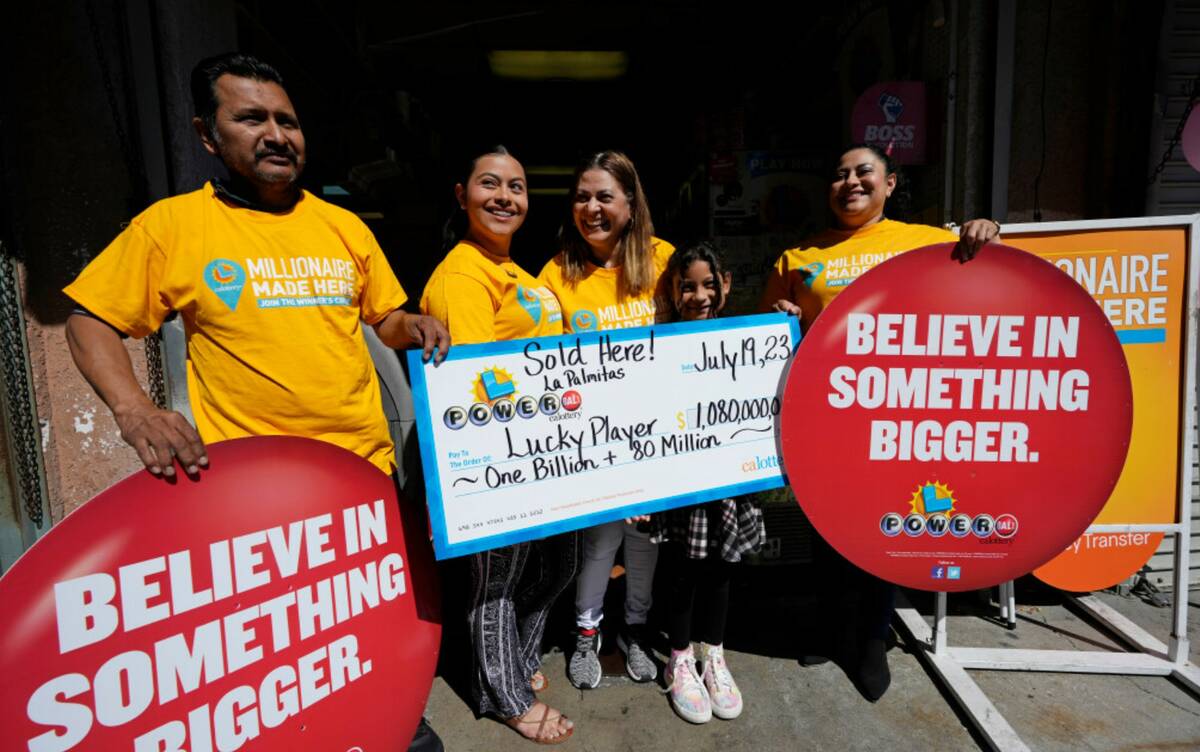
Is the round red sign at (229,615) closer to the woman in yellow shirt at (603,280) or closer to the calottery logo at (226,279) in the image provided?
the calottery logo at (226,279)

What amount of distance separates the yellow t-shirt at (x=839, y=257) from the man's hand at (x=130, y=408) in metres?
1.97

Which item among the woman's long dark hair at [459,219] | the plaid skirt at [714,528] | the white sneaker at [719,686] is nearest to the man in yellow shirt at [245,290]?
the woman's long dark hair at [459,219]

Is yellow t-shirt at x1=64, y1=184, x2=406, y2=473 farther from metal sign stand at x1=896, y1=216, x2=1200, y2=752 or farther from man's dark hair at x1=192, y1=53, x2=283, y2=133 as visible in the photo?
metal sign stand at x1=896, y1=216, x2=1200, y2=752

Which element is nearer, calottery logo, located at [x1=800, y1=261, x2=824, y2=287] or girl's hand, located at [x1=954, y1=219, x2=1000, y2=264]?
girl's hand, located at [x1=954, y1=219, x2=1000, y2=264]

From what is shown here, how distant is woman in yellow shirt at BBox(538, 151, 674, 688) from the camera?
2.16 meters

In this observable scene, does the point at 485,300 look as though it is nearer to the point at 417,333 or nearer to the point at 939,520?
the point at 417,333

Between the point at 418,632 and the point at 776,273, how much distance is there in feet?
6.19

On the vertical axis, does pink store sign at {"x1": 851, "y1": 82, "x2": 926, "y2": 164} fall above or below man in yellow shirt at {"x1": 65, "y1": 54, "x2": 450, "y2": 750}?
above

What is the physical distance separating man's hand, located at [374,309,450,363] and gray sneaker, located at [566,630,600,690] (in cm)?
143

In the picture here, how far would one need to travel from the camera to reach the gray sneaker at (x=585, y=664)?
2.33 meters

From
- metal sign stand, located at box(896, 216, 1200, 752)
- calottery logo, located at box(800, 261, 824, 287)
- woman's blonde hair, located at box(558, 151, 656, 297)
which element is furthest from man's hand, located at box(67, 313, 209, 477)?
metal sign stand, located at box(896, 216, 1200, 752)

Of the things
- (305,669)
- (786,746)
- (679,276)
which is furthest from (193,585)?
(786,746)

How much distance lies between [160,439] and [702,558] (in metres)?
1.68

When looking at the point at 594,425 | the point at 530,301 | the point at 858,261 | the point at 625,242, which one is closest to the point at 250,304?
the point at 530,301
